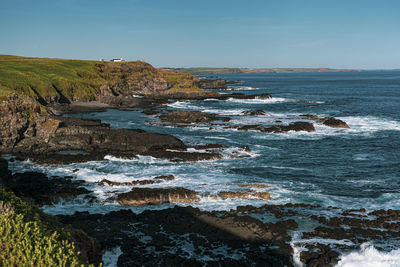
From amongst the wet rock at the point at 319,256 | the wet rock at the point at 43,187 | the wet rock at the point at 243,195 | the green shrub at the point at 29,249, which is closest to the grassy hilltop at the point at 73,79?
the wet rock at the point at 43,187

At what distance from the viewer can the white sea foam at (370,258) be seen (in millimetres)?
18688

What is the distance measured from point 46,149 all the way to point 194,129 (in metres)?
27.2

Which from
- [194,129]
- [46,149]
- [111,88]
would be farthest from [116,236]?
[111,88]

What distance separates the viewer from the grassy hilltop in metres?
83.9

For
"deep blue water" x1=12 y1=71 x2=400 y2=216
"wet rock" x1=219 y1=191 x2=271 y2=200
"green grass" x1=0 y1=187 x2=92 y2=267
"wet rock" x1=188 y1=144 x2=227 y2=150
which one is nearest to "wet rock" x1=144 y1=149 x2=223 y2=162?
"deep blue water" x1=12 y1=71 x2=400 y2=216

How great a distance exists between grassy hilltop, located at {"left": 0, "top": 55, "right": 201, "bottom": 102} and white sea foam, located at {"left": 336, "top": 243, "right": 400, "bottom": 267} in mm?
47609

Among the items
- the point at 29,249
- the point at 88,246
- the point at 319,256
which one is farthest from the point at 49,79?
the point at 29,249

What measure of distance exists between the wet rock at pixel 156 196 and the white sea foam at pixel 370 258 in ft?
41.4

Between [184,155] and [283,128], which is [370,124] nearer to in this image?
[283,128]

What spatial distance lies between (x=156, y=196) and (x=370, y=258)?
16.1m

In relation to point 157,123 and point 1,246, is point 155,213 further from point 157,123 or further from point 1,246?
point 157,123

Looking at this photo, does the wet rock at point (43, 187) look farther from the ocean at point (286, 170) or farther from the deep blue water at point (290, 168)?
the deep blue water at point (290, 168)

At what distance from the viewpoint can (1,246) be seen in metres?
10.3

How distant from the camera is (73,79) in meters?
106
